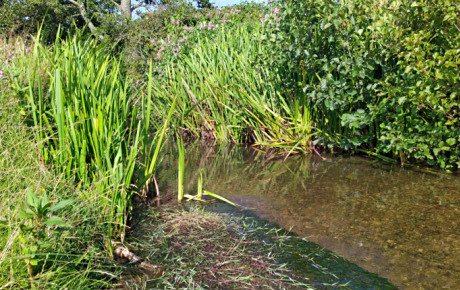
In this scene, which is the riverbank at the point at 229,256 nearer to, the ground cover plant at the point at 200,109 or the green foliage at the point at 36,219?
the ground cover plant at the point at 200,109

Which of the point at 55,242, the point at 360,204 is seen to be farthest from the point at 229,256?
the point at 360,204

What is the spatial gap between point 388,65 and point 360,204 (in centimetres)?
174

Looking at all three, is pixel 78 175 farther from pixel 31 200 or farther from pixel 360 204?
pixel 360 204

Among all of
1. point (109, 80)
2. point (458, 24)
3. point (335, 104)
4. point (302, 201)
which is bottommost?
point (302, 201)

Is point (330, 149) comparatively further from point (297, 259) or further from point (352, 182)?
point (297, 259)

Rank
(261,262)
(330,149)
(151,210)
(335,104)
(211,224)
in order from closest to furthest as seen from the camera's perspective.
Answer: (261,262)
(211,224)
(151,210)
(335,104)
(330,149)

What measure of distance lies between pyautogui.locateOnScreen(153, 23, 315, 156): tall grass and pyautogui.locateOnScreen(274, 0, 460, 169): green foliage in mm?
405

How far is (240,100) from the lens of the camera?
518 cm

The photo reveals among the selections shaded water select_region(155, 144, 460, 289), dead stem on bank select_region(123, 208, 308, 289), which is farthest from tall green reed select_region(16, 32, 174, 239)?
shaded water select_region(155, 144, 460, 289)

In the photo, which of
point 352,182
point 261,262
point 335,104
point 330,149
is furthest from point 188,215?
point 330,149

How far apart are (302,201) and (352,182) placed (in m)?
0.70

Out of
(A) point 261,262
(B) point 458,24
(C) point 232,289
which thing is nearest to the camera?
(C) point 232,289

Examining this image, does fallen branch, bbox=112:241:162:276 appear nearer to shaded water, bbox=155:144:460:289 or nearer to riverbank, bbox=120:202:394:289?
riverbank, bbox=120:202:394:289

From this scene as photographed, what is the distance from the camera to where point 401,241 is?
8.06ft
